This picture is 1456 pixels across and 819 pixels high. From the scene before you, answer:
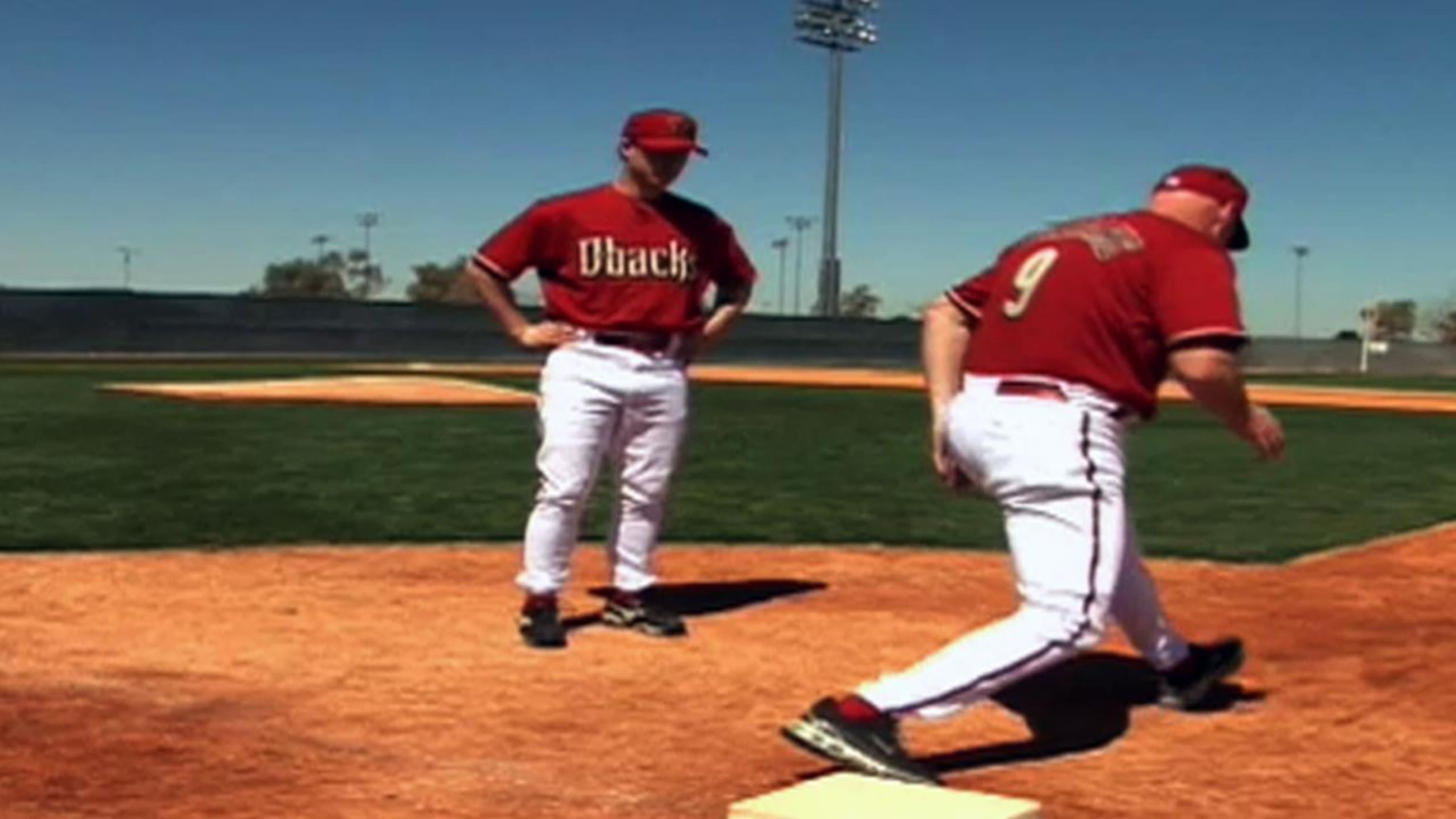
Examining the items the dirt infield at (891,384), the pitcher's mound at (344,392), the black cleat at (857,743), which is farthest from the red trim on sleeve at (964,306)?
the dirt infield at (891,384)

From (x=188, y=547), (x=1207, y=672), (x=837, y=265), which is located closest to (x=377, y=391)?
(x=188, y=547)

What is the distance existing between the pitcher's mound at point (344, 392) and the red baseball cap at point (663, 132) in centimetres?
1498

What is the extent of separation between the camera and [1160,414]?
23.2m

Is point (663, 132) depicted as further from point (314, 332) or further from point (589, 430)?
point (314, 332)

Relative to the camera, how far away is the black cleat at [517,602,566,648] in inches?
259

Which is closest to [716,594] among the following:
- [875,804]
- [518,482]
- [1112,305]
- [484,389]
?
[1112,305]

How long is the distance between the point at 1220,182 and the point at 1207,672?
1.71 metres

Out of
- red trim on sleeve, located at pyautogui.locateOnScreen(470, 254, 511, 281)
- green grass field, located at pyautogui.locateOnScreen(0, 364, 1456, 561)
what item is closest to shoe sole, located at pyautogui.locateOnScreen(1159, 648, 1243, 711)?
red trim on sleeve, located at pyautogui.locateOnScreen(470, 254, 511, 281)

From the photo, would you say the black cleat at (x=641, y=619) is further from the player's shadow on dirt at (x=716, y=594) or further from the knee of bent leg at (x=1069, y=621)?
the knee of bent leg at (x=1069, y=621)

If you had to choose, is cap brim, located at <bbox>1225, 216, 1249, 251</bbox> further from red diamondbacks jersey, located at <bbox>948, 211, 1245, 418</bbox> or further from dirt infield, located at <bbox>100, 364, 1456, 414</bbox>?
dirt infield, located at <bbox>100, 364, 1456, 414</bbox>

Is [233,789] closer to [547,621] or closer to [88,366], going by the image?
[547,621]

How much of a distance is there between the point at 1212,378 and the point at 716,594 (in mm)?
3869

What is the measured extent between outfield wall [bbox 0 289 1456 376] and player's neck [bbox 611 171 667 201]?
105 feet

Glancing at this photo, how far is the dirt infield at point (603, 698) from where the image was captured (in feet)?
15.4
